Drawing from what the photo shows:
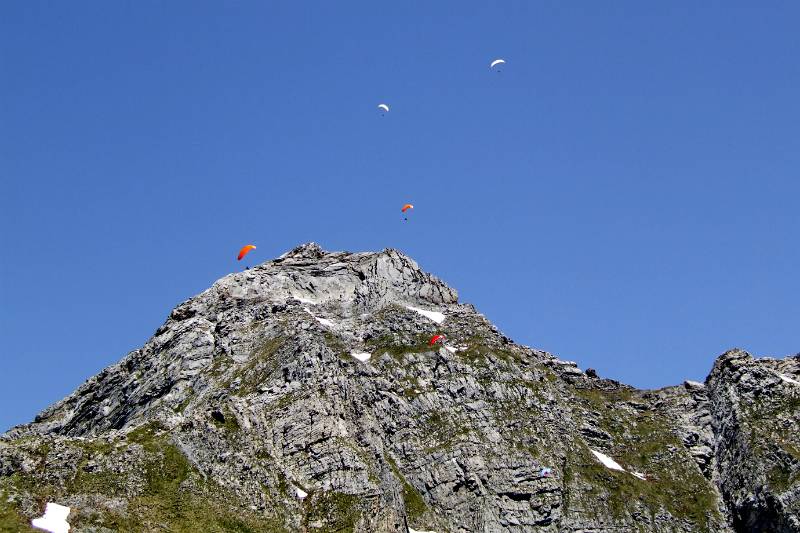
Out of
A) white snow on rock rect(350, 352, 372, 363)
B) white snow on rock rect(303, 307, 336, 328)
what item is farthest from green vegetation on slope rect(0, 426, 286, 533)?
white snow on rock rect(303, 307, 336, 328)

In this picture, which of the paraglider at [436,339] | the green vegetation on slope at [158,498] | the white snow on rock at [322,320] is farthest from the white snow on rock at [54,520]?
→ the paraglider at [436,339]

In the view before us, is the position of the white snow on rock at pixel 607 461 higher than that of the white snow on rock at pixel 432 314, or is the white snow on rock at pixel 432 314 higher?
the white snow on rock at pixel 432 314

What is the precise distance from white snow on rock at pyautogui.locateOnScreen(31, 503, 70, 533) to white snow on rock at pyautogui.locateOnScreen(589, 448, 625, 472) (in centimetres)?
8618

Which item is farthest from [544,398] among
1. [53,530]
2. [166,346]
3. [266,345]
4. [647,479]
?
[53,530]

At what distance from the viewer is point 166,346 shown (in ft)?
543

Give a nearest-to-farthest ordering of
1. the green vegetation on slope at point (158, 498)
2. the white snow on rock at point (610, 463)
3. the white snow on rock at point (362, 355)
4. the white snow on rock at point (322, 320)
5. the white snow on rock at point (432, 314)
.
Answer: the green vegetation on slope at point (158, 498) → the white snow on rock at point (610, 463) → the white snow on rock at point (362, 355) → the white snow on rock at point (322, 320) → the white snow on rock at point (432, 314)

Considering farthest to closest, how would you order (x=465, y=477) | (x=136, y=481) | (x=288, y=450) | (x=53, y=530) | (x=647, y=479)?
(x=647, y=479), (x=465, y=477), (x=288, y=450), (x=136, y=481), (x=53, y=530)

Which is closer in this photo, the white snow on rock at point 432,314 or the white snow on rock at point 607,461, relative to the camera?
the white snow on rock at point 607,461

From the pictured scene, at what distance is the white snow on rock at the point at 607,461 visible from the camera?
6206 inches

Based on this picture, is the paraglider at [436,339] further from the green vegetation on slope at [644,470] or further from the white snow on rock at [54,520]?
the white snow on rock at [54,520]

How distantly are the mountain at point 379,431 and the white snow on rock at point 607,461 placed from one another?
2.55 feet

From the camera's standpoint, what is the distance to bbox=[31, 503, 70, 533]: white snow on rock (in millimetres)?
100375

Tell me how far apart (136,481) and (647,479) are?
8205 cm

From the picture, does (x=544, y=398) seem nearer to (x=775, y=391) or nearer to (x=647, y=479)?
(x=647, y=479)
